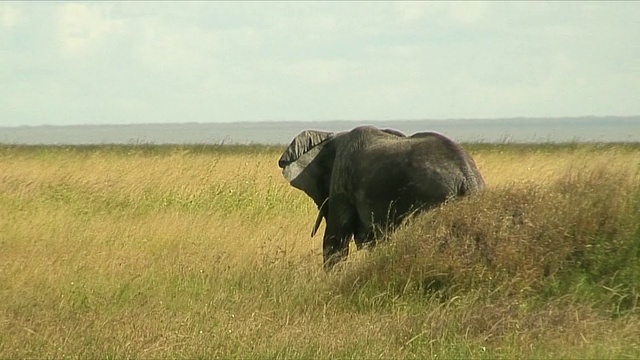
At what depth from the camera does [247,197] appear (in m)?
17.3

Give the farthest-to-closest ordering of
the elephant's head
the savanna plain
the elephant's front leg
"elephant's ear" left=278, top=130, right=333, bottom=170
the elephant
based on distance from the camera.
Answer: "elephant's ear" left=278, top=130, right=333, bottom=170, the elephant's head, the elephant's front leg, the elephant, the savanna plain

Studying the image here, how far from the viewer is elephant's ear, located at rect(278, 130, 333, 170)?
481 inches

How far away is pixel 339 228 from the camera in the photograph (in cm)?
1136

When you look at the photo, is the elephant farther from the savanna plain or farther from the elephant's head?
the savanna plain

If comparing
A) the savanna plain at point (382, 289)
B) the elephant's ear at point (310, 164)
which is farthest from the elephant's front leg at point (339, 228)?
the elephant's ear at point (310, 164)

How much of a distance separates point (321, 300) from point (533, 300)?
1.66 metres

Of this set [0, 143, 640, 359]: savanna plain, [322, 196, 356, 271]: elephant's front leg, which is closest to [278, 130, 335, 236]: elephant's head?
[322, 196, 356, 271]: elephant's front leg

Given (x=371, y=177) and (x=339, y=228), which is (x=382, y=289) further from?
(x=339, y=228)

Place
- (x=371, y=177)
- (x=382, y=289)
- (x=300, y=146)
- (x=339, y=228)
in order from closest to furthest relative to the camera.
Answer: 1. (x=382, y=289)
2. (x=371, y=177)
3. (x=339, y=228)
4. (x=300, y=146)

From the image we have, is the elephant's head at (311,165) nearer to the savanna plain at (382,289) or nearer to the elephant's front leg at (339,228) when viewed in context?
the elephant's front leg at (339,228)

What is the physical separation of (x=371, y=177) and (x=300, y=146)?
1.62m

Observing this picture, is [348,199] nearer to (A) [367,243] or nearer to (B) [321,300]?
(A) [367,243]

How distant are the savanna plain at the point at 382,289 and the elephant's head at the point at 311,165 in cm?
68

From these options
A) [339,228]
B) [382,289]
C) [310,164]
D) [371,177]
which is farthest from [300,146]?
[382,289]
